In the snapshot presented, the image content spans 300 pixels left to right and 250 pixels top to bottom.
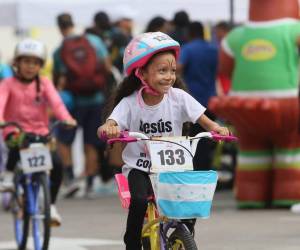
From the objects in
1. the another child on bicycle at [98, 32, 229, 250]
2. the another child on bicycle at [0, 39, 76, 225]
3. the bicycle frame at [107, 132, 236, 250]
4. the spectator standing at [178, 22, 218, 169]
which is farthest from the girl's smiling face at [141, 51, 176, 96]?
the spectator standing at [178, 22, 218, 169]

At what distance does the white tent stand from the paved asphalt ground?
13.4 ft

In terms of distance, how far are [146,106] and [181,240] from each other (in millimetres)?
980

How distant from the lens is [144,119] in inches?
283

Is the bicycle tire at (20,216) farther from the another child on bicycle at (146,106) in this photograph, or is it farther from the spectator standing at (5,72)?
the spectator standing at (5,72)

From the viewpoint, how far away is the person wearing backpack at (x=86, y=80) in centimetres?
1466

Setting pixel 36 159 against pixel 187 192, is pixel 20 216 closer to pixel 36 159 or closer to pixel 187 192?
pixel 36 159

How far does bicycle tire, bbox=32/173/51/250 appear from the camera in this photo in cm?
935

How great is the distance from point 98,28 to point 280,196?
4490 mm

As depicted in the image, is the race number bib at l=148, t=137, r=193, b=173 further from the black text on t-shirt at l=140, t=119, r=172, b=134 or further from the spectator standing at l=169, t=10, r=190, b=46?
the spectator standing at l=169, t=10, r=190, b=46

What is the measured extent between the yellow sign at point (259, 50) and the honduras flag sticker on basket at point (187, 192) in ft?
18.8

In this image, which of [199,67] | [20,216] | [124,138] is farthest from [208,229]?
[124,138]

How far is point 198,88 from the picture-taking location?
47.4 feet

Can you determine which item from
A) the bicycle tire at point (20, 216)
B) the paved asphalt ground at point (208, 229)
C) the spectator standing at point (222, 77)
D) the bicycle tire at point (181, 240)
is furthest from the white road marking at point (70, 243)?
the spectator standing at point (222, 77)

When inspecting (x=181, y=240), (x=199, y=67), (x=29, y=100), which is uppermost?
(x=29, y=100)
